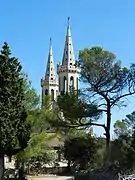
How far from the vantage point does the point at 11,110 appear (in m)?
29.9

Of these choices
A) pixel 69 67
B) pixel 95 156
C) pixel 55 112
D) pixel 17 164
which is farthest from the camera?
pixel 69 67

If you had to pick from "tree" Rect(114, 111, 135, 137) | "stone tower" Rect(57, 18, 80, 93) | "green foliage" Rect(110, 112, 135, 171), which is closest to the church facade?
"stone tower" Rect(57, 18, 80, 93)

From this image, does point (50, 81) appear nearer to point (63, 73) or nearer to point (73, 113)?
point (63, 73)

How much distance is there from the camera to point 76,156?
36.6m

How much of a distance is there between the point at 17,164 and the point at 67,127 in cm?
705

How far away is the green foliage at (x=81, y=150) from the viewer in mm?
35656

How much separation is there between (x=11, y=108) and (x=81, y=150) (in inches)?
342

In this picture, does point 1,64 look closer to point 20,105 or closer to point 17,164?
point 20,105

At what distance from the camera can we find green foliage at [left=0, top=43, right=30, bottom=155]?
2914 centimetres

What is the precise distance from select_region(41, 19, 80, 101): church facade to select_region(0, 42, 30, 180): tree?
6530 centimetres

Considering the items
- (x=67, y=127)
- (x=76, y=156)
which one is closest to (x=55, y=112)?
(x=67, y=127)

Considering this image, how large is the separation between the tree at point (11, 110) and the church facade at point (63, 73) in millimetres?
65303

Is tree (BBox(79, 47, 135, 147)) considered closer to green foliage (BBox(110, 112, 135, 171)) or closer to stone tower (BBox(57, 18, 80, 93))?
green foliage (BBox(110, 112, 135, 171))

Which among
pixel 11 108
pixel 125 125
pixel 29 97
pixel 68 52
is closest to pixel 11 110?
pixel 11 108
